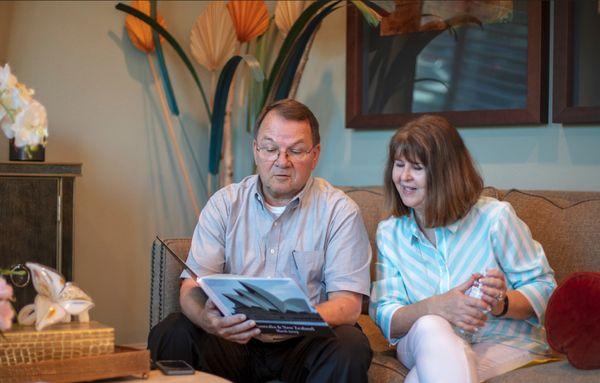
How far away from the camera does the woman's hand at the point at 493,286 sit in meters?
2.04

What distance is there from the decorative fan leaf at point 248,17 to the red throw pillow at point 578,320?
→ 185cm

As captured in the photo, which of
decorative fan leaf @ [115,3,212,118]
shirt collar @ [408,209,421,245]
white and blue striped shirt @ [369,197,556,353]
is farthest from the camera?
decorative fan leaf @ [115,3,212,118]

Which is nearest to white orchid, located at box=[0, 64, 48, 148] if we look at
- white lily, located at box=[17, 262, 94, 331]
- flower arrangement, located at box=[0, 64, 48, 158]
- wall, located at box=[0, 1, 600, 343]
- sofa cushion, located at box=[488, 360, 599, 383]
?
flower arrangement, located at box=[0, 64, 48, 158]

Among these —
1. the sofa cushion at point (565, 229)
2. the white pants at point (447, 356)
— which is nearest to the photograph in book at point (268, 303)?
the white pants at point (447, 356)

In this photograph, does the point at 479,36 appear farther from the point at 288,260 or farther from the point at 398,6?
the point at 288,260

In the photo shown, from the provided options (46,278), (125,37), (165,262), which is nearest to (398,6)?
(125,37)

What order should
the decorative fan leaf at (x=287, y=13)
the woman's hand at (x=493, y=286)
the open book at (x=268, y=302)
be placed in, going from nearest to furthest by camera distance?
1. the open book at (x=268, y=302)
2. the woman's hand at (x=493, y=286)
3. the decorative fan leaf at (x=287, y=13)

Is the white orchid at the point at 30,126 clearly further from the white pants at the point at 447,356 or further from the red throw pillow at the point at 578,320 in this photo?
the red throw pillow at the point at 578,320

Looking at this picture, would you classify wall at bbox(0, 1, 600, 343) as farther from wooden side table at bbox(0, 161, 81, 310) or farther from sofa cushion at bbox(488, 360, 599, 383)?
sofa cushion at bbox(488, 360, 599, 383)

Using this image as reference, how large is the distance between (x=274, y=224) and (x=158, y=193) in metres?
1.34

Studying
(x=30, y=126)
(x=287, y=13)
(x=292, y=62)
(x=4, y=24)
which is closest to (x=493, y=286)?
(x=30, y=126)

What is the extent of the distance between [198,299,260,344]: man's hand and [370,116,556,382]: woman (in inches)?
14.8

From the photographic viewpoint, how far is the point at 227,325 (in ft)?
6.83

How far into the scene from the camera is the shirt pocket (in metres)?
2.34
